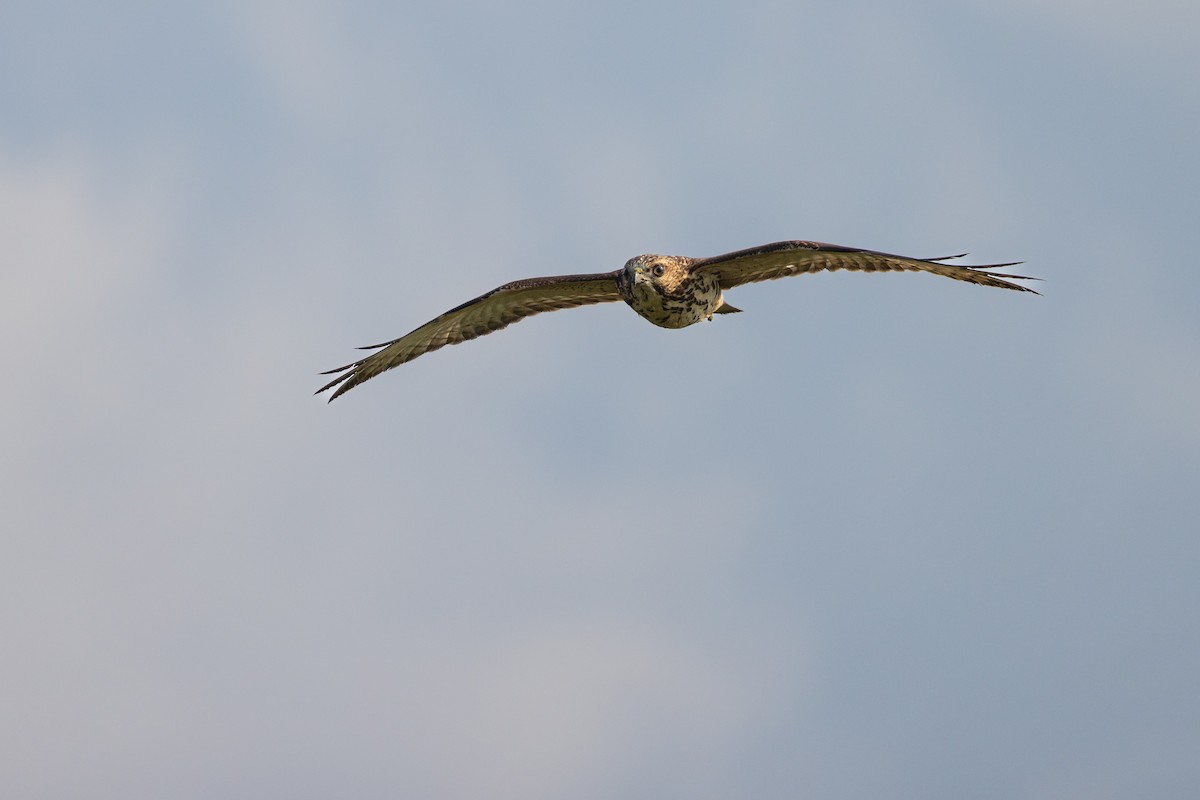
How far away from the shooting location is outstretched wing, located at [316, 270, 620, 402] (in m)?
20.6

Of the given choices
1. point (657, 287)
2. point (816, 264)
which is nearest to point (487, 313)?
point (657, 287)

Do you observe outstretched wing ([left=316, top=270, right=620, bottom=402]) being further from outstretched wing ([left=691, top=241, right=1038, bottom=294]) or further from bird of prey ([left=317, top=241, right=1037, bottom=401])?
outstretched wing ([left=691, top=241, right=1038, bottom=294])

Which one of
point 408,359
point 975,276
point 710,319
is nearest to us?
point 975,276

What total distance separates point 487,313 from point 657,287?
3063 mm

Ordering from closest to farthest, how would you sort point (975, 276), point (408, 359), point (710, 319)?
point (975, 276) → point (710, 319) → point (408, 359)

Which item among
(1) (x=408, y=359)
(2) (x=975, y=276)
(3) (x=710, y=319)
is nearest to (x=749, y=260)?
(3) (x=710, y=319)

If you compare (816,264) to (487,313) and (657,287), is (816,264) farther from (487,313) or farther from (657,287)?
(487,313)

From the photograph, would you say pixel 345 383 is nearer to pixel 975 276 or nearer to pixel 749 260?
pixel 749 260

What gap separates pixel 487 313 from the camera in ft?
70.2

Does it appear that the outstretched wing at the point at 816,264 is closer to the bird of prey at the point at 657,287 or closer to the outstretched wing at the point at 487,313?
the bird of prey at the point at 657,287

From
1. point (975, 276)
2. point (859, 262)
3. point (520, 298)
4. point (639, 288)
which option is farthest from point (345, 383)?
point (975, 276)

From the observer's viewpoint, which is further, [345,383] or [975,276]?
[345,383]

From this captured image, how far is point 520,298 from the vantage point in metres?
21.1

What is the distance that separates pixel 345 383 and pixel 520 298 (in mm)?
2694
